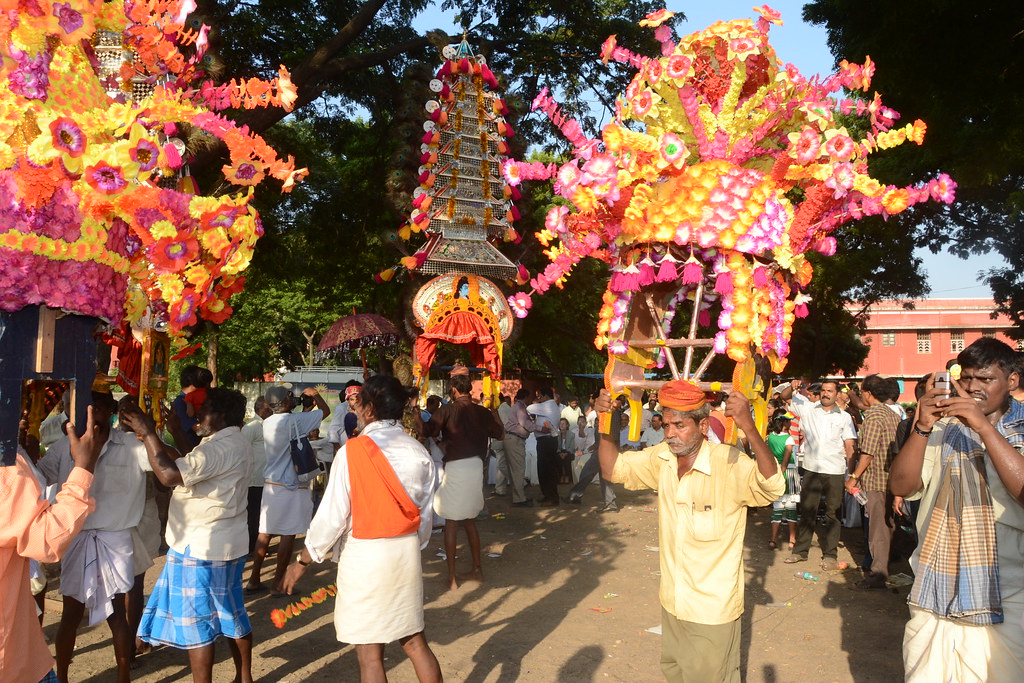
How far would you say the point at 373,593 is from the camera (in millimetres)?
3930

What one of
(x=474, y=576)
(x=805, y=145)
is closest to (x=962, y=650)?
(x=805, y=145)

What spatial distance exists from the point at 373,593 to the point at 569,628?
2.79m

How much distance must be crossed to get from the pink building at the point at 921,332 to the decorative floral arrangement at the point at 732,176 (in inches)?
1703

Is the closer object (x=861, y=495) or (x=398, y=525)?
(x=398, y=525)

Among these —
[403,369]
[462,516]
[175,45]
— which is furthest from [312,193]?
[175,45]

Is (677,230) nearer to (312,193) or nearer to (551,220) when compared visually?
(551,220)

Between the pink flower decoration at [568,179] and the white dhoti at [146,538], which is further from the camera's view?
the white dhoti at [146,538]

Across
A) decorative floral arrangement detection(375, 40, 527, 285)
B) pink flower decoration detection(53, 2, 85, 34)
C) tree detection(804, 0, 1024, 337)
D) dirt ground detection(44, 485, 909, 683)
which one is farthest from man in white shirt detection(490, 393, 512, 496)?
pink flower decoration detection(53, 2, 85, 34)

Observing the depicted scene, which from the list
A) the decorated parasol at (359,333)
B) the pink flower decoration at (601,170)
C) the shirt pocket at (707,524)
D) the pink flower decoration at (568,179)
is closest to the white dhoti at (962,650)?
the shirt pocket at (707,524)

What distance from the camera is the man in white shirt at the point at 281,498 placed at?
7.05 m

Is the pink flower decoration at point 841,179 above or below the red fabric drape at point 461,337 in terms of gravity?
above

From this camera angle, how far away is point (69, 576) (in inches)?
176

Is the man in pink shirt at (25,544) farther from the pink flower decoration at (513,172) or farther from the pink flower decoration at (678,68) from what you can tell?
the pink flower decoration at (678,68)

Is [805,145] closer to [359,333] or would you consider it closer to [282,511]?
[282,511]
